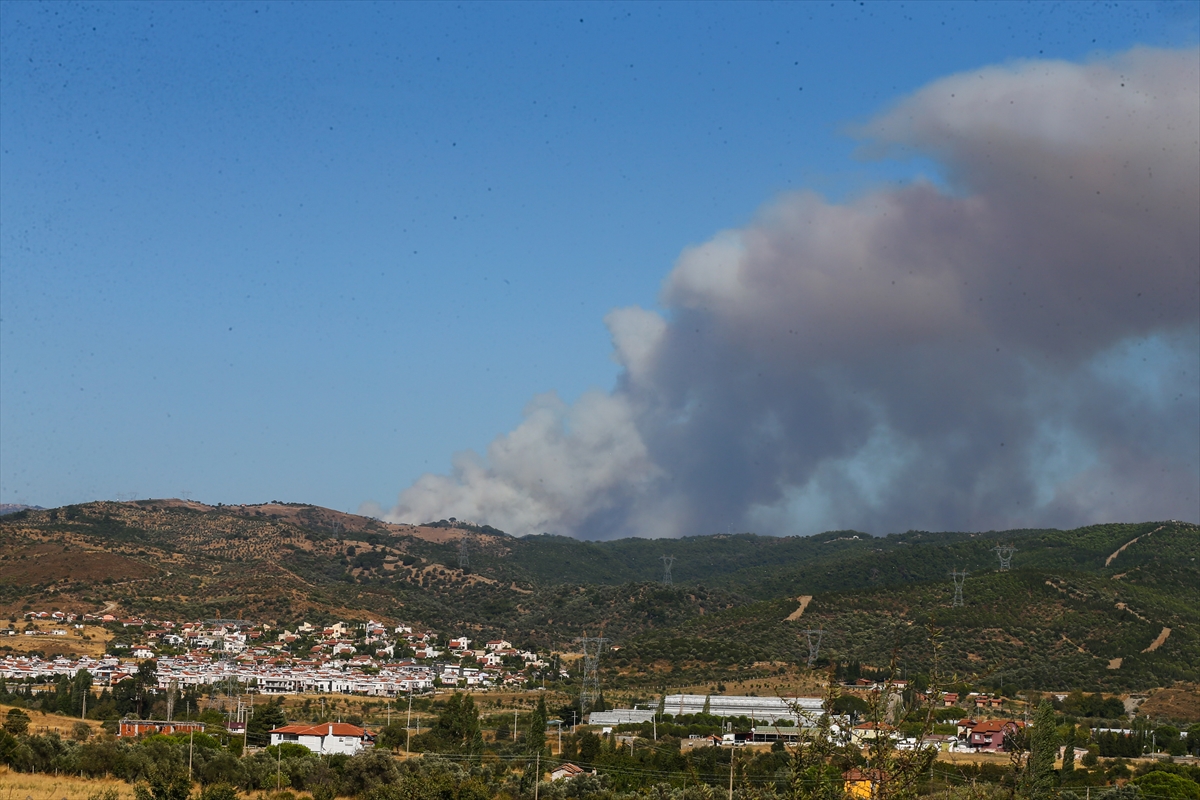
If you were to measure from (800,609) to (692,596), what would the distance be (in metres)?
28.4

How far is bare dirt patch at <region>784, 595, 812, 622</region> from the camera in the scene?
116 m

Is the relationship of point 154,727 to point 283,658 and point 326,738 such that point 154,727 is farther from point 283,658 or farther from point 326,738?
point 283,658

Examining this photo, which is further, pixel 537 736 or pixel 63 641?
pixel 63 641

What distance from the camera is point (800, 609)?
4764 inches

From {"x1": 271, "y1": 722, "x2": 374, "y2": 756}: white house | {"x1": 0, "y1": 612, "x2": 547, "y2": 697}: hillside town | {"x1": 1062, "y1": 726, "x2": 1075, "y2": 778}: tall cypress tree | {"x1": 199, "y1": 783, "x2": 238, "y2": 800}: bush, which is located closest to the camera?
{"x1": 199, "y1": 783, "x2": 238, "y2": 800}: bush

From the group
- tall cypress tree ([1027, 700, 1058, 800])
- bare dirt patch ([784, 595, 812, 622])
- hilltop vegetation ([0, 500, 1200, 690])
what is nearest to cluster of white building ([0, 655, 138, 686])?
hilltop vegetation ([0, 500, 1200, 690])

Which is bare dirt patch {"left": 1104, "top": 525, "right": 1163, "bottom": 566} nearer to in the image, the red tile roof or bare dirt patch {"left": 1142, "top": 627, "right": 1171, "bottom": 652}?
bare dirt patch {"left": 1142, "top": 627, "right": 1171, "bottom": 652}

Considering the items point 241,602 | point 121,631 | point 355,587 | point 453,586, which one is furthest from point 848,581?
point 121,631

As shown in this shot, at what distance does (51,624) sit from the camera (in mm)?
97188

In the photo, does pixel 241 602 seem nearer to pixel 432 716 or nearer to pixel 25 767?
pixel 432 716

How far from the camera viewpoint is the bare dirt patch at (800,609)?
116 meters

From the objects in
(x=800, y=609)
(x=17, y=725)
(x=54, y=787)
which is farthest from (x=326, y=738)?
(x=800, y=609)

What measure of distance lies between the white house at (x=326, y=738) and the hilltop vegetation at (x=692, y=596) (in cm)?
3382

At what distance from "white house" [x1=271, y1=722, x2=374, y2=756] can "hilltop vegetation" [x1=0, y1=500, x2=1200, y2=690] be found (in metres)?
33.8
